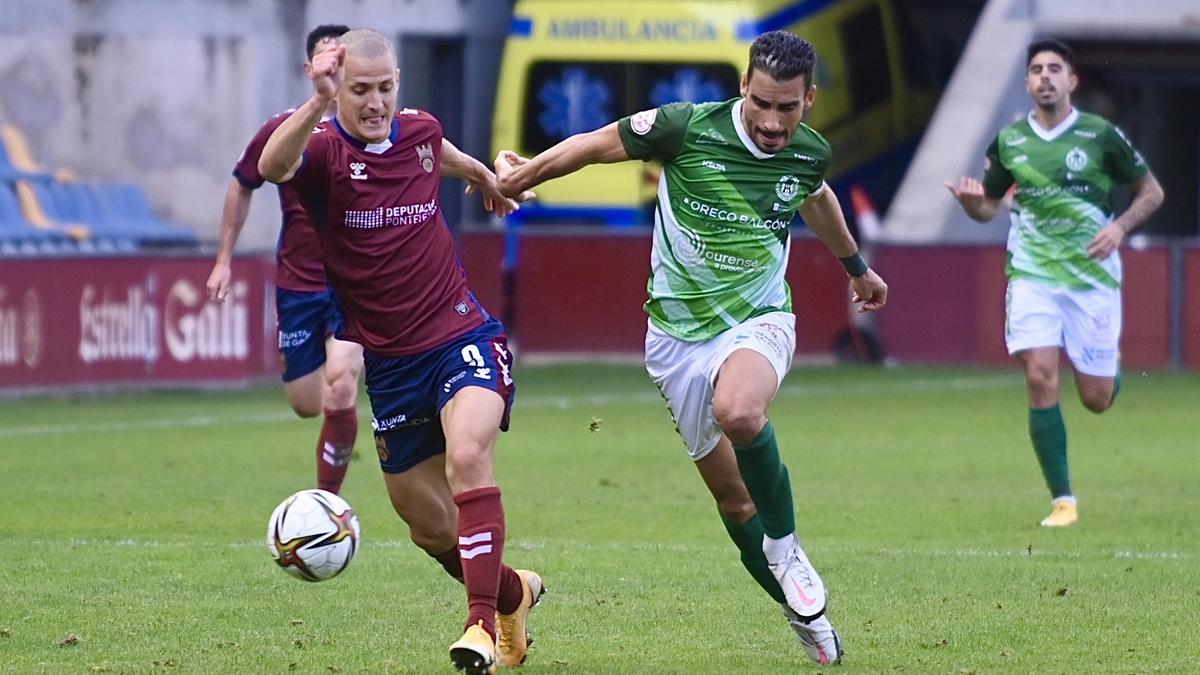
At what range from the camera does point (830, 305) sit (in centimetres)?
2183

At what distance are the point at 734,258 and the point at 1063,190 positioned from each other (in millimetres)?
4421

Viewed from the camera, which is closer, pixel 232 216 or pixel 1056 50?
→ pixel 232 216

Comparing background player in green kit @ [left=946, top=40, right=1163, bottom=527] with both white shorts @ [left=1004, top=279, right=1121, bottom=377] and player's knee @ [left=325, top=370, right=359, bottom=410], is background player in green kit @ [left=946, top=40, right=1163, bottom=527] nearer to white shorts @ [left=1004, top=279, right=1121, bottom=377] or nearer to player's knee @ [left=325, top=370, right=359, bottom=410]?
white shorts @ [left=1004, top=279, right=1121, bottom=377]

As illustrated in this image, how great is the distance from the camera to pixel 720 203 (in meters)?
7.41

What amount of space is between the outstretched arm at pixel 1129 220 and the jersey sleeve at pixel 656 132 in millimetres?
4165

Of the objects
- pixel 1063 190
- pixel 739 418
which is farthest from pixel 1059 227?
pixel 739 418

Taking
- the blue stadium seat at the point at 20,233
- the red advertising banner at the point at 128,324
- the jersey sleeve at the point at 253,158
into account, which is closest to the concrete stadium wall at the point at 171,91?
the blue stadium seat at the point at 20,233

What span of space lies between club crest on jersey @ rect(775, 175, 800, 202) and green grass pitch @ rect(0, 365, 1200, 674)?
1533 millimetres

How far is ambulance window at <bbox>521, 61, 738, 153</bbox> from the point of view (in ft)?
78.9

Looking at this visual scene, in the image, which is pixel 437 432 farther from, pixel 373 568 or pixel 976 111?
pixel 976 111

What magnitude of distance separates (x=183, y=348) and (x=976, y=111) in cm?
969

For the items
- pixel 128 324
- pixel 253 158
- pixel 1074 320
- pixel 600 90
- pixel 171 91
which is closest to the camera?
pixel 253 158

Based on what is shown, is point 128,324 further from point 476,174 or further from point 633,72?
point 476,174

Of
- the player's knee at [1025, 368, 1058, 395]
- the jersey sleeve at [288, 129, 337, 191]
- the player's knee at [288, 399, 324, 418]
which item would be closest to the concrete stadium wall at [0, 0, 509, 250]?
the player's knee at [288, 399, 324, 418]
